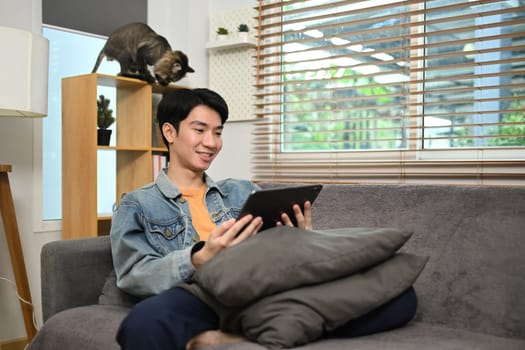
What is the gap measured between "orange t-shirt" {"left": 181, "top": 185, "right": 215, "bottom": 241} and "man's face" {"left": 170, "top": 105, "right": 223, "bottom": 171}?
0.26 ft

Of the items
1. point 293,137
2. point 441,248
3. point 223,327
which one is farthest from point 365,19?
point 223,327

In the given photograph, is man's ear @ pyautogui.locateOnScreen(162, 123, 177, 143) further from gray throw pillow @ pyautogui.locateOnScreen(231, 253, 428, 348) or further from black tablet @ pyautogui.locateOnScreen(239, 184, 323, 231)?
gray throw pillow @ pyautogui.locateOnScreen(231, 253, 428, 348)

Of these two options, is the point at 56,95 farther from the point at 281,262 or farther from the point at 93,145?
the point at 281,262

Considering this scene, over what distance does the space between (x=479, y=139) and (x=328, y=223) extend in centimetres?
104

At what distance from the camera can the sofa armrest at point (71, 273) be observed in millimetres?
1887

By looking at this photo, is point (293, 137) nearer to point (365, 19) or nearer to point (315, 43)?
point (315, 43)

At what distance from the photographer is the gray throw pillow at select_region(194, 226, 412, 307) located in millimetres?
1365

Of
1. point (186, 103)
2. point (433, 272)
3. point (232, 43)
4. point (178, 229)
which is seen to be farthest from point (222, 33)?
point (433, 272)

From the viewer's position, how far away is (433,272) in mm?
1812

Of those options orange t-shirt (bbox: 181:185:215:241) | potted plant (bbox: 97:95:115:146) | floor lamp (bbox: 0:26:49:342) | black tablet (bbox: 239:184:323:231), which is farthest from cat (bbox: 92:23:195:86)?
black tablet (bbox: 239:184:323:231)

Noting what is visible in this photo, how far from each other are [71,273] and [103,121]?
1.24 metres

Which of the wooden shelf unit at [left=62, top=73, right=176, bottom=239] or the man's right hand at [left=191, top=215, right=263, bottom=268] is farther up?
the wooden shelf unit at [left=62, top=73, right=176, bottom=239]

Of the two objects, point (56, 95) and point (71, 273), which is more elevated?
point (56, 95)

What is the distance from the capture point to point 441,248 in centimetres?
183
